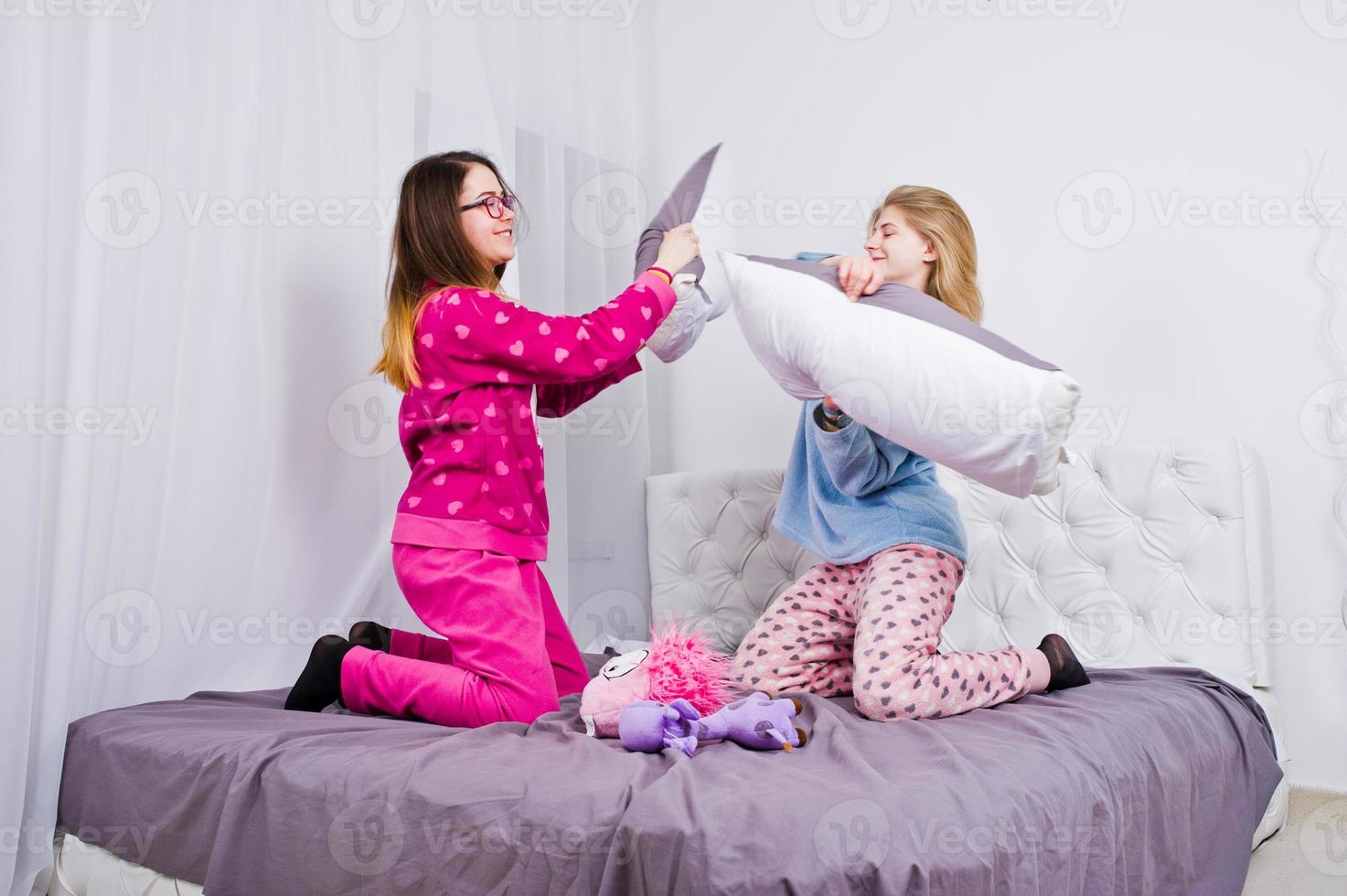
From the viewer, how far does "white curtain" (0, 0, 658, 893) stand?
136 cm

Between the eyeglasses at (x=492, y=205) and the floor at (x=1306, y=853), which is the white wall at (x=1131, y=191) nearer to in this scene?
the floor at (x=1306, y=853)

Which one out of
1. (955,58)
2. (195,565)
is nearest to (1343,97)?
(955,58)

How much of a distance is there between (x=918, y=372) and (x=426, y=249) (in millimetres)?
824

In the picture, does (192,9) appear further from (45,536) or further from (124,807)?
(124,807)

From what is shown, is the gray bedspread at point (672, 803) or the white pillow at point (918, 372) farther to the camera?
the white pillow at point (918, 372)

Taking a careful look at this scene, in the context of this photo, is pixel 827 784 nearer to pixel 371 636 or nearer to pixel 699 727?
pixel 699 727

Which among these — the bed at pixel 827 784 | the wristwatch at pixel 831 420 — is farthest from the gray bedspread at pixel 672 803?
the wristwatch at pixel 831 420

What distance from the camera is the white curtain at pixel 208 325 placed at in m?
1.36

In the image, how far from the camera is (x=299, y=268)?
178 centimetres

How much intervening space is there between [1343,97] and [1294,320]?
426 millimetres

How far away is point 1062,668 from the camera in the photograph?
1569 millimetres

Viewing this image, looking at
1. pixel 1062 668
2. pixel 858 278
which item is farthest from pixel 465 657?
pixel 1062 668

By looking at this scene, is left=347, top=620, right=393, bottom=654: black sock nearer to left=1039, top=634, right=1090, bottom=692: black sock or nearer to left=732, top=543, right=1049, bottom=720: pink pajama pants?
left=732, top=543, right=1049, bottom=720: pink pajama pants

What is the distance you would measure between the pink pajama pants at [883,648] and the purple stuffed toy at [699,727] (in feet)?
0.70
